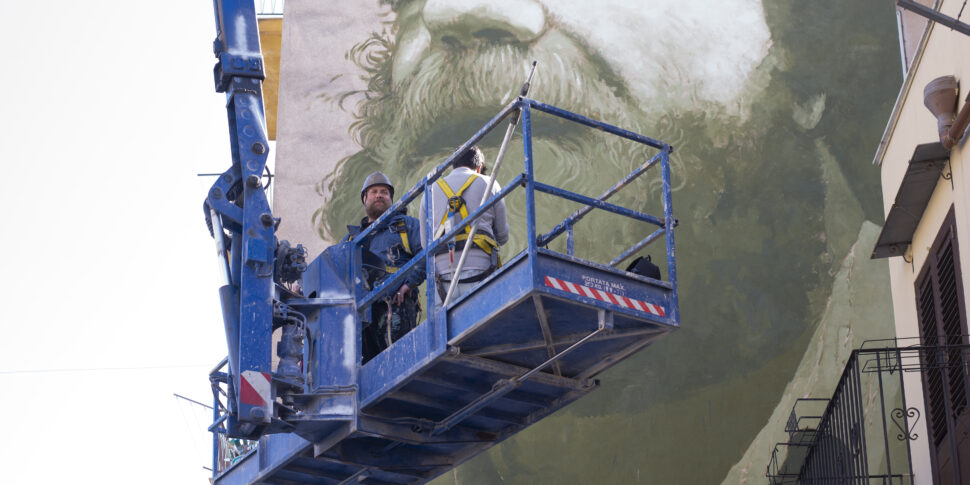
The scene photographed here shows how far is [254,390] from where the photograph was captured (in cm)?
937

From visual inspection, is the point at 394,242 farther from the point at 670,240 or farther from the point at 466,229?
the point at 670,240

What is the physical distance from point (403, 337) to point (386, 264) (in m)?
1.09

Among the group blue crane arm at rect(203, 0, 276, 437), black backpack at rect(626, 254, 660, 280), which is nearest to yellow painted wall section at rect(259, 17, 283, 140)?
blue crane arm at rect(203, 0, 276, 437)

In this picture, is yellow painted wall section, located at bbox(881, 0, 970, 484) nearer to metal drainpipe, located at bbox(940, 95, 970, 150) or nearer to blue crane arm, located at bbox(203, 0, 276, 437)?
metal drainpipe, located at bbox(940, 95, 970, 150)

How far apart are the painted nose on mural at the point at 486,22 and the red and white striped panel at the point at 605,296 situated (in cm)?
1349

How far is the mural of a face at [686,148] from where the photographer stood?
18953 millimetres

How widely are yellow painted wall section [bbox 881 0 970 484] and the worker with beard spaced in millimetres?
4245

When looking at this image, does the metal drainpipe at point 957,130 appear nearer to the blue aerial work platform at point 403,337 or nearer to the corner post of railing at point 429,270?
the blue aerial work platform at point 403,337

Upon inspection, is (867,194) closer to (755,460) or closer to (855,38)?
(855,38)

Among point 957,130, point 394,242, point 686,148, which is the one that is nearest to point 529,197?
point 394,242

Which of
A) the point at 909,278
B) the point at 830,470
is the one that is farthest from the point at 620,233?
the point at 830,470

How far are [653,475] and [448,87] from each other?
728cm

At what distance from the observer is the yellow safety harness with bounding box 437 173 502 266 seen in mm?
9289

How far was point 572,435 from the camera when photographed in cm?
1923
